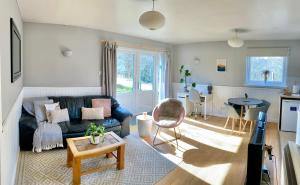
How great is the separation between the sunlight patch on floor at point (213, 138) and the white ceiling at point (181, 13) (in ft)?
7.47

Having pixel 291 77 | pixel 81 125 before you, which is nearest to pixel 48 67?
pixel 81 125

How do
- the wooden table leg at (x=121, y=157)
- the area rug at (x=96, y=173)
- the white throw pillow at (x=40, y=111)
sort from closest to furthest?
the area rug at (x=96, y=173) → the wooden table leg at (x=121, y=157) → the white throw pillow at (x=40, y=111)

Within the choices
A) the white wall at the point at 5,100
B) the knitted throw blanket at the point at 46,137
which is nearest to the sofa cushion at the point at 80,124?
the knitted throw blanket at the point at 46,137

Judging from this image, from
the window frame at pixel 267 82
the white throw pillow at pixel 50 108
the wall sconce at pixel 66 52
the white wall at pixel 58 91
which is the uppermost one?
the wall sconce at pixel 66 52

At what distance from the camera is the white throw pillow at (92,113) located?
450 cm

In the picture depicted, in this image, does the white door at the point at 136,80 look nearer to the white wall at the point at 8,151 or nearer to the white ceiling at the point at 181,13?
the white ceiling at the point at 181,13

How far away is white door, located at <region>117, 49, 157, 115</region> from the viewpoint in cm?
614

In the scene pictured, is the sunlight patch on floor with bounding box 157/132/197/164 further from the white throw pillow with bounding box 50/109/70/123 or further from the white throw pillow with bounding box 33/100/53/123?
the white throw pillow with bounding box 33/100/53/123

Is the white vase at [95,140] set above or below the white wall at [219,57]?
below

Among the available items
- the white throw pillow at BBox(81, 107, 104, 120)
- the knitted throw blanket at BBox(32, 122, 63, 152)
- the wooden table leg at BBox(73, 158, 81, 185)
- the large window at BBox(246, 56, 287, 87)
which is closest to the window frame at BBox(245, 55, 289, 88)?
the large window at BBox(246, 56, 287, 87)

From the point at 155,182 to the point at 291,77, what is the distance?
5104 mm

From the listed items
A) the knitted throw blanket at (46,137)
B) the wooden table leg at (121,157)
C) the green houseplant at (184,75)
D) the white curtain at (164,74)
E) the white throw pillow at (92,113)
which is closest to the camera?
the wooden table leg at (121,157)

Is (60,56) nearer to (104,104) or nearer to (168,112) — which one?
(104,104)

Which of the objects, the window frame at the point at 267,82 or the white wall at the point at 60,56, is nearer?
the white wall at the point at 60,56
